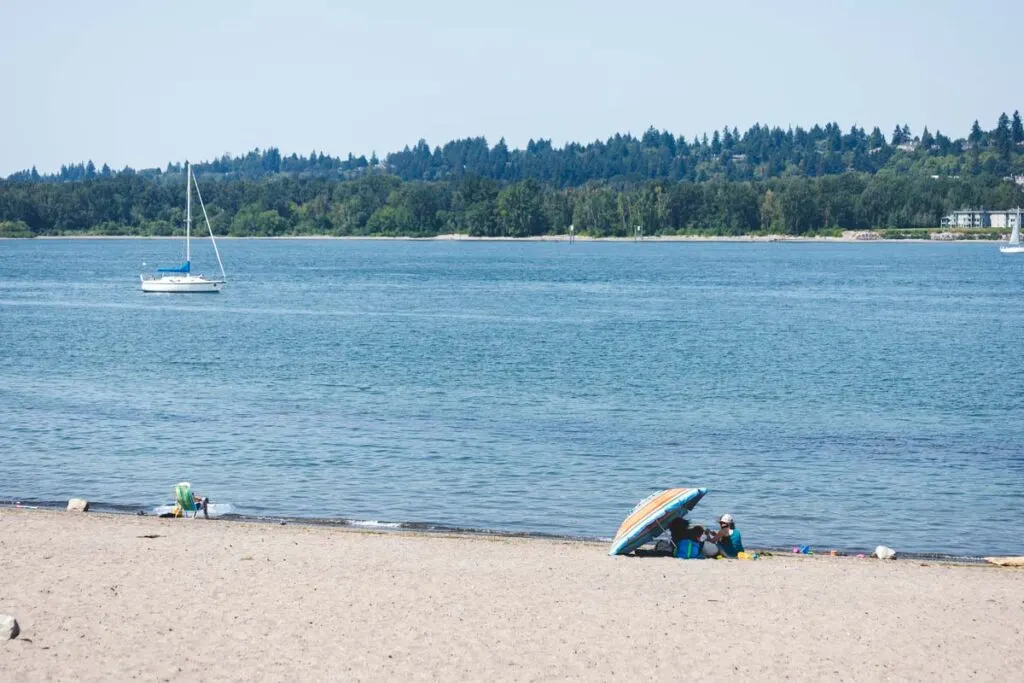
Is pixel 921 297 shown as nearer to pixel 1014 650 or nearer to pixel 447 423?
pixel 447 423

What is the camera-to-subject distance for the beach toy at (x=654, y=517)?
2403 centimetres

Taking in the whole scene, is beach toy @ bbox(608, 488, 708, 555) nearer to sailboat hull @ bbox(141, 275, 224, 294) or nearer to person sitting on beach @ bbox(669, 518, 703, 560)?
person sitting on beach @ bbox(669, 518, 703, 560)

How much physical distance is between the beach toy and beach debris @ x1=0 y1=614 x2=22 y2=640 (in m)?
10.9

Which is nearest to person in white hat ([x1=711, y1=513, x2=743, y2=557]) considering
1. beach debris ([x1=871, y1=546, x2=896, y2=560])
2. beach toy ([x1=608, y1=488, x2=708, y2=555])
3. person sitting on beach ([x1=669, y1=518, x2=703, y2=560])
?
person sitting on beach ([x1=669, y1=518, x2=703, y2=560])

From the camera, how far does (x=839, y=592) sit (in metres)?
21.4

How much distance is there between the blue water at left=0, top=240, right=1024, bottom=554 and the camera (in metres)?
31.1

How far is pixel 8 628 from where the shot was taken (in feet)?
56.0

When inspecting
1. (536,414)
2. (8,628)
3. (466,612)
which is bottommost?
(536,414)

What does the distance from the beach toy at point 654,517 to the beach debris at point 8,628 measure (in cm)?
1095

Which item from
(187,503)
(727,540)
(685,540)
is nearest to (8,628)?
(187,503)

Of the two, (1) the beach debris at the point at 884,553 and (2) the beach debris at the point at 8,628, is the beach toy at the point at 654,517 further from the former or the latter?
(2) the beach debris at the point at 8,628

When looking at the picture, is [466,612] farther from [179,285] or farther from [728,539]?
[179,285]

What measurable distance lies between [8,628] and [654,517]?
1142 centimetres

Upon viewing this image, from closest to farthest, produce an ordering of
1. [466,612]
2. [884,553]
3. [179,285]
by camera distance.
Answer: [466,612], [884,553], [179,285]
